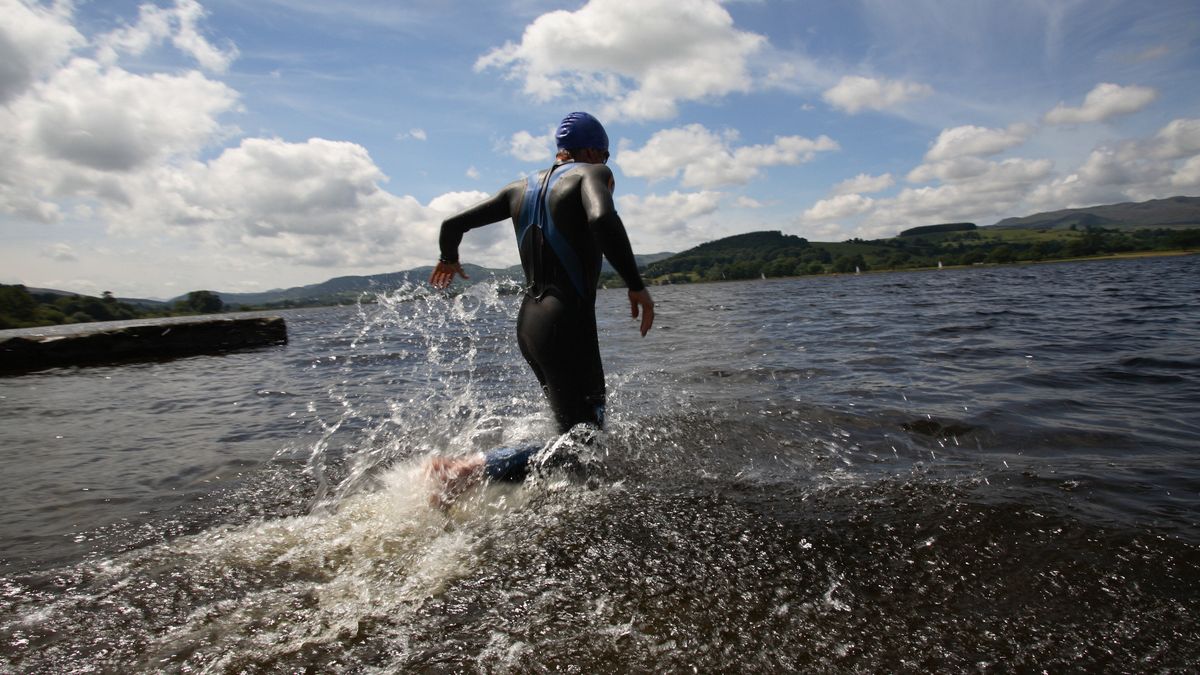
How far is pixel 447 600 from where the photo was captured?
2.65m

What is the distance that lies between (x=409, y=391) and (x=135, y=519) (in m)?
5.50

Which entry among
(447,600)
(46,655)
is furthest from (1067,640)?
(46,655)

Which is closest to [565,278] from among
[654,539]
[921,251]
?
[654,539]

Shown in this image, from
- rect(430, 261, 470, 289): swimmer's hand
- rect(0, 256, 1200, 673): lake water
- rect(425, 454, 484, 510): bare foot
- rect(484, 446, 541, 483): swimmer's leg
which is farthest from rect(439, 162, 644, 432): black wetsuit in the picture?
rect(430, 261, 470, 289): swimmer's hand

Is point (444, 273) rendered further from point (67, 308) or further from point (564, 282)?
point (67, 308)

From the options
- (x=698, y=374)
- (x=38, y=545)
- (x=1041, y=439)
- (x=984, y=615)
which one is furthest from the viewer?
(x=698, y=374)

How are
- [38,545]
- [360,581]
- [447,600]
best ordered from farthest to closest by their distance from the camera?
[38,545] < [360,581] < [447,600]

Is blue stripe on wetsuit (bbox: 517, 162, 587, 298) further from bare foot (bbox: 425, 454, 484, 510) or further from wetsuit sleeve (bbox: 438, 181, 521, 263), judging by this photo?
bare foot (bbox: 425, 454, 484, 510)

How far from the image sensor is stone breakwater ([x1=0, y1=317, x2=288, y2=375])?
17219 mm

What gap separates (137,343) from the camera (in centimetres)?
1953

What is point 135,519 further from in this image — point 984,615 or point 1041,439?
point 1041,439

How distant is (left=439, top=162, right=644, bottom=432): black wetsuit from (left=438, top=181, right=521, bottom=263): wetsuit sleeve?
205 millimetres

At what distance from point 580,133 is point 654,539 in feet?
9.24

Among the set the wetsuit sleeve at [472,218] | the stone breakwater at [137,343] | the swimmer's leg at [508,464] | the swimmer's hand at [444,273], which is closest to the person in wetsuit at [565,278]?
the swimmer's leg at [508,464]
